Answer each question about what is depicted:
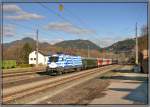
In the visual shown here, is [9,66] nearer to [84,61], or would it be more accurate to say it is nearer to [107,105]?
[84,61]

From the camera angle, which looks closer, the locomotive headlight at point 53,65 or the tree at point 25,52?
the locomotive headlight at point 53,65

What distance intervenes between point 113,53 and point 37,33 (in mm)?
112300

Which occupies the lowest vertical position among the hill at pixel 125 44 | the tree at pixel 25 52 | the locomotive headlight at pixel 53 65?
the locomotive headlight at pixel 53 65

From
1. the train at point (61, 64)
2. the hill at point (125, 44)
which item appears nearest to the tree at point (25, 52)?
the hill at point (125, 44)

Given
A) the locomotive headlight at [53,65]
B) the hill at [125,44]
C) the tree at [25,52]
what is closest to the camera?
the locomotive headlight at [53,65]

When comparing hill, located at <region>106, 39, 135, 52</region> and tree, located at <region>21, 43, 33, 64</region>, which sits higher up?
hill, located at <region>106, 39, 135, 52</region>

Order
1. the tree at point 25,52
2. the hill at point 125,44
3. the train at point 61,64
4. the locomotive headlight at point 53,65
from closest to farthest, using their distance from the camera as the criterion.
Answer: the locomotive headlight at point 53,65, the train at point 61,64, the hill at point 125,44, the tree at point 25,52

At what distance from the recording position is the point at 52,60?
135ft

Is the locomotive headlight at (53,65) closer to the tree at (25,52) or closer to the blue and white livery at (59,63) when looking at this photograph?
the blue and white livery at (59,63)

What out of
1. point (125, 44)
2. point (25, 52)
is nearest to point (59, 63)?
point (25, 52)

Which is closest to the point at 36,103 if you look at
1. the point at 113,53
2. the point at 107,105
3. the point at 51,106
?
the point at 51,106

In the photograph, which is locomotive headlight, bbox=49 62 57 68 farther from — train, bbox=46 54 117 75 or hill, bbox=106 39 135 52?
hill, bbox=106 39 135 52

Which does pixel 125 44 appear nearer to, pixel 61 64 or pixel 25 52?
pixel 25 52

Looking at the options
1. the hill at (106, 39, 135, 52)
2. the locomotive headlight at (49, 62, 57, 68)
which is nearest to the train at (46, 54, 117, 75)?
the locomotive headlight at (49, 62, 57, 68)
